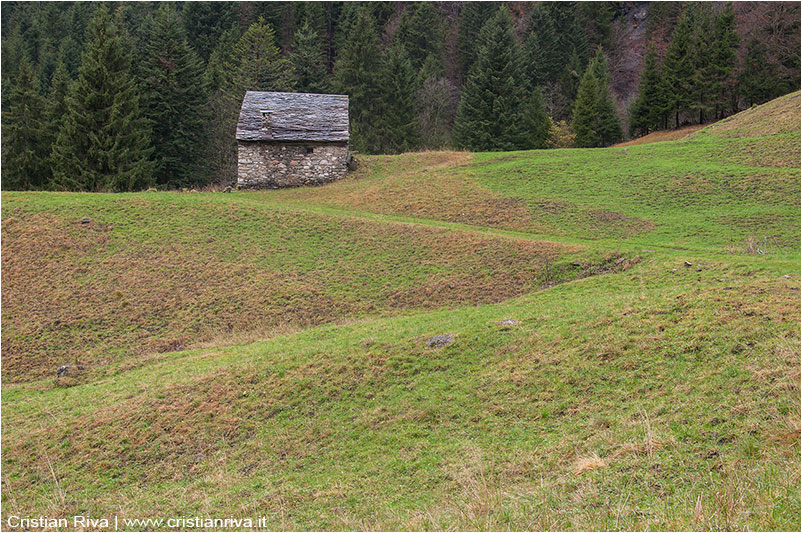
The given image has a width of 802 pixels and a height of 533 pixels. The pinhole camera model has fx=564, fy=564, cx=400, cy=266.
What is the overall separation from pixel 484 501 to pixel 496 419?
8.66ft

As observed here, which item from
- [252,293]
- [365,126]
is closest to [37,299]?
[252,293]

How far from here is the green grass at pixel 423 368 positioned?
585 cm

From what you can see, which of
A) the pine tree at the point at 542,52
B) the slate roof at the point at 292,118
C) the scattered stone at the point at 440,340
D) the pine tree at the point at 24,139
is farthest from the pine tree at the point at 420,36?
the scattered stone at the point at 440,340

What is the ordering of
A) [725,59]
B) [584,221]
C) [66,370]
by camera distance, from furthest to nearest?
[725,59], [584,221], [66,370]

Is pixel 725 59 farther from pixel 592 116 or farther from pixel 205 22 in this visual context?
pixel 205 22

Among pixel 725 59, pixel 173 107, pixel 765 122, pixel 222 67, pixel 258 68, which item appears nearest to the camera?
pixel 765 122

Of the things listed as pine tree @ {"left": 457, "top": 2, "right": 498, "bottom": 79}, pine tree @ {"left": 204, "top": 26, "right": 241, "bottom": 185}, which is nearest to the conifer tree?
pine tree @ {"left": 204, "top": 26, "right": 241, "bottom": 185}

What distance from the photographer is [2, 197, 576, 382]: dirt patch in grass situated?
15172 millimetres

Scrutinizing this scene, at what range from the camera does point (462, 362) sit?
10.0 metres

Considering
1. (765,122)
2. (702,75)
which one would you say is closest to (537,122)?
(702,75)

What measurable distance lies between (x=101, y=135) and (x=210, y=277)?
23.2 meters

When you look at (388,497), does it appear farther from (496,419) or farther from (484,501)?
(496,419)

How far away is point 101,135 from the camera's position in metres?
35.3

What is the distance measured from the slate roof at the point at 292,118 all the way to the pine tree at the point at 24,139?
18.8 metres
